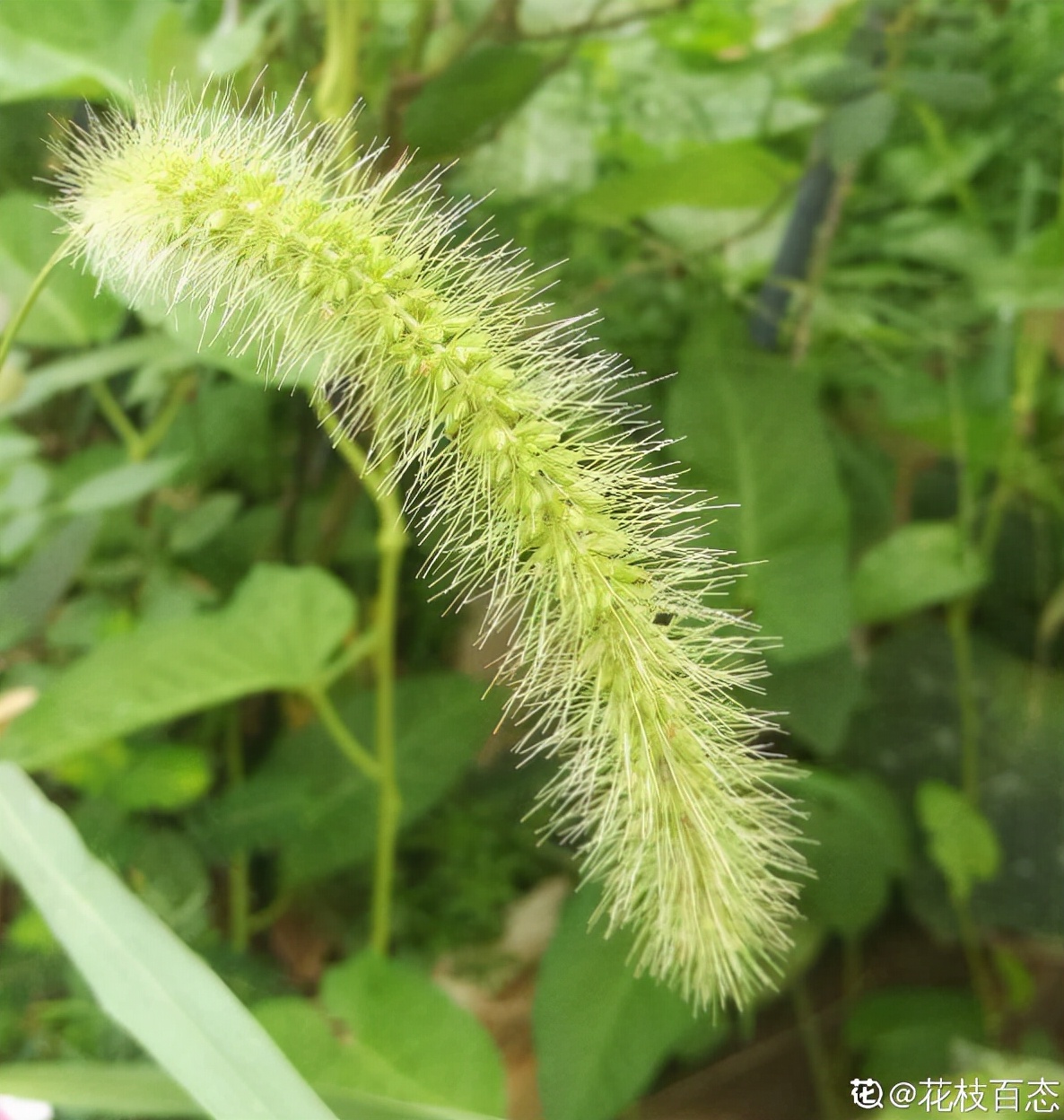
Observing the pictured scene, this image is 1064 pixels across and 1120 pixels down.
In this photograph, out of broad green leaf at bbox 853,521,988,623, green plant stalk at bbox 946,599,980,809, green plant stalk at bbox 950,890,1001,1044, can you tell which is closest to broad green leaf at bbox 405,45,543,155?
broad green leaf at bbox 853,521,988,623

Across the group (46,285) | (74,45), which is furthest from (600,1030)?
(74,45)

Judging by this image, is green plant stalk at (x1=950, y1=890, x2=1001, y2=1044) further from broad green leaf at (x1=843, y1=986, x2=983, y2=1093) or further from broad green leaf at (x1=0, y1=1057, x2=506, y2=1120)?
broad green leaf at (x1=0, y1=1057, x2=506, y2=1120)

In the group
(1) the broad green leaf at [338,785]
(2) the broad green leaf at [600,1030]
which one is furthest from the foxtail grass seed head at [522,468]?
(1) the broad green leaf at [338,785]

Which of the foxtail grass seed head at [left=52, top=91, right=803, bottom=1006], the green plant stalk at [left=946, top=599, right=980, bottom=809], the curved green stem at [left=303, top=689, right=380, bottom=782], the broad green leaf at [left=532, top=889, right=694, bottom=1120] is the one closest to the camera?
the foxtail grass seed head at [left=52, top=91, right=803, bottom=1006]

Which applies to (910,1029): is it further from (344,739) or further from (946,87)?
(946,87)

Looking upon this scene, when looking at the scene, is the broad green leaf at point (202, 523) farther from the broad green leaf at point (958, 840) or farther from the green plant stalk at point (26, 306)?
the broad green leaf at point (958, 840)

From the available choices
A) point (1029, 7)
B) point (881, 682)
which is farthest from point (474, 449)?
point (1029, 7)
